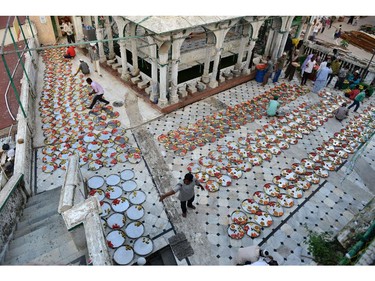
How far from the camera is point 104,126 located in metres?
10.3

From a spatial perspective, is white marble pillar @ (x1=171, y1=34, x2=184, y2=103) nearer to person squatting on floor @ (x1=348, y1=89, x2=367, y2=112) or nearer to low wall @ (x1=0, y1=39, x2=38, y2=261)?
low wall @ (x1=0, y1=39, x2=38, y2=261)

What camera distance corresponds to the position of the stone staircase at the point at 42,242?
5.25 meters

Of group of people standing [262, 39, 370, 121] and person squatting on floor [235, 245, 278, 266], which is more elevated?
group of people standing [262, 39, 370, 121]

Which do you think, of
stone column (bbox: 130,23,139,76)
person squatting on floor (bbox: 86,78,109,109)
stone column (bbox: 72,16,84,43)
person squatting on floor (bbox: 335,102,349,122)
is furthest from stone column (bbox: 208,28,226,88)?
stone column (bbox: 72,16,84,43)

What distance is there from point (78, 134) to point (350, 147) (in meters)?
10.1

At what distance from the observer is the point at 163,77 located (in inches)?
414

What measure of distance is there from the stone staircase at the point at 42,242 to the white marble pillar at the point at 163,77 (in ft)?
18.8

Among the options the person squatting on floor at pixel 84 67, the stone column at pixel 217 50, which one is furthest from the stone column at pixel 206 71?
the person squatting on floor at pixel 84 67

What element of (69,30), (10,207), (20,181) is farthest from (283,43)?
(10,207)

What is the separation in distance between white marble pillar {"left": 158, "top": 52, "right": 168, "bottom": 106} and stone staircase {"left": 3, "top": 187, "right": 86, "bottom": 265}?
574cm

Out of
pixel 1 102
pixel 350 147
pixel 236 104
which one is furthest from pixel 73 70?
pixel 350 147

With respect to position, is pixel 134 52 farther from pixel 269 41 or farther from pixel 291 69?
pixel 291 69

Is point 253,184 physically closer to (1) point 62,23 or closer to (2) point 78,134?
(2) point 78,134

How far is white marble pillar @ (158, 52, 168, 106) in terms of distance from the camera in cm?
998
